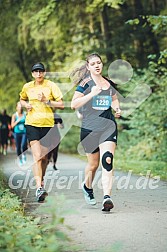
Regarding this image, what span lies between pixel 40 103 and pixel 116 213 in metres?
2.45

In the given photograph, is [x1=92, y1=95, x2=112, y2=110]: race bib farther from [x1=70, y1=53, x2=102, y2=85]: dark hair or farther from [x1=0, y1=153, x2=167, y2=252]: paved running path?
[x1=0, y1=153, x2=167, y2=252]: paved running path

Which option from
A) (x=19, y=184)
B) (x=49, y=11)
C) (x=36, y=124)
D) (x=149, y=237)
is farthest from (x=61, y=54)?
(x=149, y=237)

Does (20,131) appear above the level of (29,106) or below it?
below

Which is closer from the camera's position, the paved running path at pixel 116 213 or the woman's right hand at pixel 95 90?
the paved running path at pixel 116 213

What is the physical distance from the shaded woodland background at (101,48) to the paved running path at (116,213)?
7.73 ft

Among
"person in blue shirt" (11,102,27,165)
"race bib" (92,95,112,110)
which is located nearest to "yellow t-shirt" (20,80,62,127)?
"race bib" (92,95,112,110)

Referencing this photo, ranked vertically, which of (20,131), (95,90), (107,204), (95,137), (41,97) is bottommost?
(20,131)

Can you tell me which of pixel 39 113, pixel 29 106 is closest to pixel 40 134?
pixel 39 113

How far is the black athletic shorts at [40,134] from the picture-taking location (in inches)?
389

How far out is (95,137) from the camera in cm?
888

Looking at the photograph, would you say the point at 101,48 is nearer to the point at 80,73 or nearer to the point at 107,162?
the point at 80,73

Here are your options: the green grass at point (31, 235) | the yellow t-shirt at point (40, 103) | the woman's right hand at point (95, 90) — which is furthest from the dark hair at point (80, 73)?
the green grass at point (31, 235)

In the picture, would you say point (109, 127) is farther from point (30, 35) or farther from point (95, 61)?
point (30, 35)

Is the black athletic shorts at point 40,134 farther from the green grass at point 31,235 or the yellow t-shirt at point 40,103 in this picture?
the green grass at point 31,235
